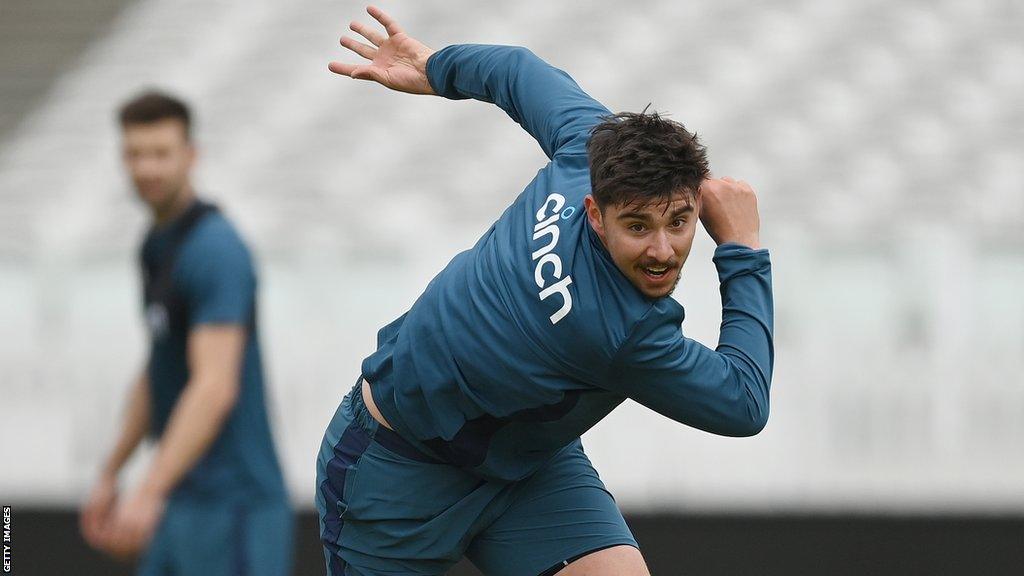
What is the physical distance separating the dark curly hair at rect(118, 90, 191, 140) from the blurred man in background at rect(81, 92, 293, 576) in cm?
2

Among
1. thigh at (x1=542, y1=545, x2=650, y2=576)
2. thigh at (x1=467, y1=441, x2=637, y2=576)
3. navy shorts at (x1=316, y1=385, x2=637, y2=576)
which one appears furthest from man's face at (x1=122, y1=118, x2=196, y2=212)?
thigh at (x1=542, y1=545, x2=650, y2=576)

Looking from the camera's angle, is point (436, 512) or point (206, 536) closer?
point (436, 512)

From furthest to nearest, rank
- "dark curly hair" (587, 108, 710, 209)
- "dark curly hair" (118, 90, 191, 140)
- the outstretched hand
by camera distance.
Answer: "dark curly hair" (118, 90, 191, 140) → the outstretched hand → "dark curly hair" (587, 108, 710, 209)

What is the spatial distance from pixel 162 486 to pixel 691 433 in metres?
4.31

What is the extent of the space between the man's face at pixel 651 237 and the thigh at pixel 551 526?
2.19 ft

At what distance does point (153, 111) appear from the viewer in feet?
12.6

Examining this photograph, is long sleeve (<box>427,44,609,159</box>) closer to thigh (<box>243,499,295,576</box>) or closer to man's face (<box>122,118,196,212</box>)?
man's face (<box>122,118,196,212</box>)

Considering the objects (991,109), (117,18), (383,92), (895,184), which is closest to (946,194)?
(895,184)

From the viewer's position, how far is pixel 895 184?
34.3ft

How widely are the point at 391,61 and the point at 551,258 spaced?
3.30 ft

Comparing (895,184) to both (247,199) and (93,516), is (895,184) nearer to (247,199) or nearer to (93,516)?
(247,199)

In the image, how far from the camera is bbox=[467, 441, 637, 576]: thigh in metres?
2.91

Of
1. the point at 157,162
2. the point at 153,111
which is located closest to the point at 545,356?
the point at 157,162

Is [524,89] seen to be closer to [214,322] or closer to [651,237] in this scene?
[651,237]
